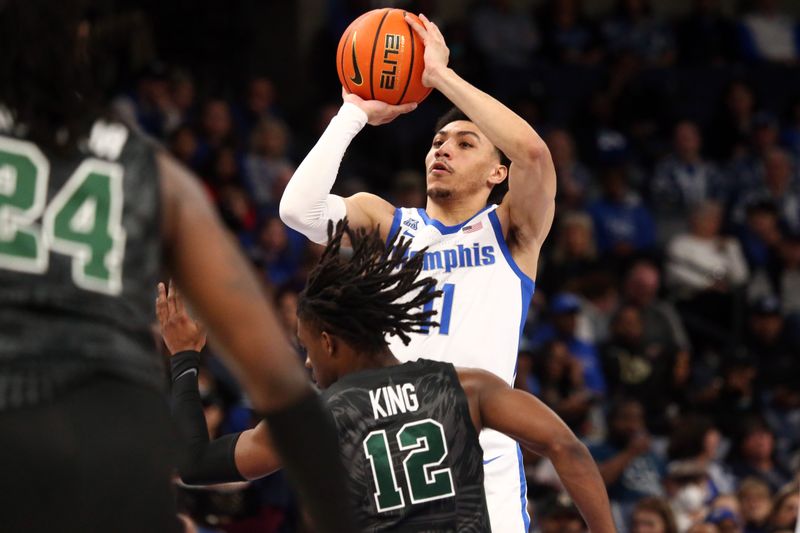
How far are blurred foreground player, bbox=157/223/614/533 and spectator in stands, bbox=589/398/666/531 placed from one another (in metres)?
5.10

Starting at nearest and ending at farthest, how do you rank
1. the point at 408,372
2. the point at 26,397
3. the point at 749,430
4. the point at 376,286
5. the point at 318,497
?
the point at 26,397
the point at 318,497
the point at 408,372
the point at 376,286
the point at 749,430

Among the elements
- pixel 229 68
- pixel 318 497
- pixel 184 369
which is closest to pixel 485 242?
pixel 184 369

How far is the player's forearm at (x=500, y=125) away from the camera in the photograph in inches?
175

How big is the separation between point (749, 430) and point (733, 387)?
2.44 ft

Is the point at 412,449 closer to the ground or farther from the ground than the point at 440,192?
closer to the ground

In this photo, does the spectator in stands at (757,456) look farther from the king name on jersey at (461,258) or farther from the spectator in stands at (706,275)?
the king name on jersey at (461,258)

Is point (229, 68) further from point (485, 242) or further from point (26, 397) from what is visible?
point (26, 397)

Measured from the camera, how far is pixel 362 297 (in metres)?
3.57

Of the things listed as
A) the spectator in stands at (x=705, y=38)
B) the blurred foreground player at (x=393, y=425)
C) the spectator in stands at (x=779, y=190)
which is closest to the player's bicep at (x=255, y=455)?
the blurred foreground player at (x=393, y=425)

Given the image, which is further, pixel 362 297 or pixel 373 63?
pixel 373 63

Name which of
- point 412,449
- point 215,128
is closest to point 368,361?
point 412,449

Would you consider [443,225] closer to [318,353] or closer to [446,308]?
[446,308]

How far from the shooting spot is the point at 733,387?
10.3 meters

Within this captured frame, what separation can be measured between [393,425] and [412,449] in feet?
0.26
